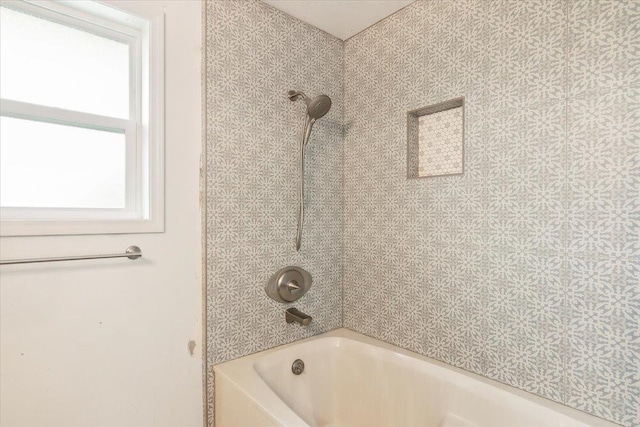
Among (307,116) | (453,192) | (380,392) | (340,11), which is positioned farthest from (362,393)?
(340,11)

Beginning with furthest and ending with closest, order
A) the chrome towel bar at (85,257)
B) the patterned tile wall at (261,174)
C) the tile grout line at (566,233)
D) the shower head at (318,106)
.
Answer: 1. the shower head at (318,106)
2. the patterned tile wall at (261,174)
3. the tile grout line at (566,233)
4. the chrome towel bar at (85,257)

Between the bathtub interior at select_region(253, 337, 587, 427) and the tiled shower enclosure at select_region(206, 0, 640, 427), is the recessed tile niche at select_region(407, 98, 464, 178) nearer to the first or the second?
the tiled shower enclosure at select_region(206, 0, 640, 427)

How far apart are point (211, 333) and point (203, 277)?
0.79ft

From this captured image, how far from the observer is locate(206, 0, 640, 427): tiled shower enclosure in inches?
40.6

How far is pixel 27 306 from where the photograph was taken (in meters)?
1.04

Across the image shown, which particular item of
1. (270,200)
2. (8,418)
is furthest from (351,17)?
(8,418)

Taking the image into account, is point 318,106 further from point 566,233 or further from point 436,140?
point 566,233

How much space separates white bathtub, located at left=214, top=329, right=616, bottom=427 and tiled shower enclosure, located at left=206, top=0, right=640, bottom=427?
0.26 feet

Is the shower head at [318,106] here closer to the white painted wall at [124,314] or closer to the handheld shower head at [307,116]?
the handheld shower head at [307,116]

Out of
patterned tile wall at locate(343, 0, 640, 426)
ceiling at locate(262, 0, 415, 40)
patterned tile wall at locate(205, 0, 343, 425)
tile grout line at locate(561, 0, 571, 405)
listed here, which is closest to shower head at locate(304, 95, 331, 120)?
patterned tile wall at locate(205, 0, 343, 425)

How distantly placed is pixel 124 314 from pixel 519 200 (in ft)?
4.96

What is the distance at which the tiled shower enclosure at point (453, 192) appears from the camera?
1032 mm

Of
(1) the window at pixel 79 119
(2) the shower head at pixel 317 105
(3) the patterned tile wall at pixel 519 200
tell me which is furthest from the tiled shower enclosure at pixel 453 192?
(1) the window at pixel 79 119

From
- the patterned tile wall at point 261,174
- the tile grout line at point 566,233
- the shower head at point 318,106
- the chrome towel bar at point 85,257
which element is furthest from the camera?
the shower head at point 318,106
